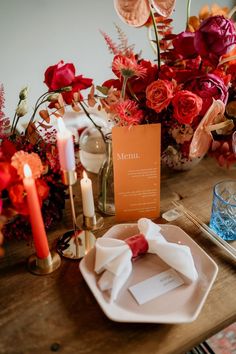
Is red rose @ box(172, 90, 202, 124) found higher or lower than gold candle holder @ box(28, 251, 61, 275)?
higher

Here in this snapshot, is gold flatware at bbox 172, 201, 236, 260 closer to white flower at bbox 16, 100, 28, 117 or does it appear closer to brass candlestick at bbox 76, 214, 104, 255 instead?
brass candlestick at bbox 76, 214, 104, 255

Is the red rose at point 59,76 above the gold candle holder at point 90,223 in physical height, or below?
above

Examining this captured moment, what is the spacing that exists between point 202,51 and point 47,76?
0.36 metres

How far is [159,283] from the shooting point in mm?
643

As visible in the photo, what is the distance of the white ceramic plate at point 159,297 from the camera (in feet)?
1.90

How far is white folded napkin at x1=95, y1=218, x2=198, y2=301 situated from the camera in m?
0.62

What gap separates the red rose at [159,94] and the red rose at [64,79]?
0.15m

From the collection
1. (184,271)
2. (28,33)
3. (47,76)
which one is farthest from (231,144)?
(28,33)

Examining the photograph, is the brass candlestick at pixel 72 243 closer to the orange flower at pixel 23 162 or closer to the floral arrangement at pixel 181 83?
the orange flower at pixel 23 162

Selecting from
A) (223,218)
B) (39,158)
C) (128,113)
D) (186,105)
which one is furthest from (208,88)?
(39,158)

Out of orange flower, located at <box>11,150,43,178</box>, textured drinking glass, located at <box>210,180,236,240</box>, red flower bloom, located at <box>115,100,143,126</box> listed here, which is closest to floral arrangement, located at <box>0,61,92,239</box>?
orange flower, located at <box>11,150,43,178</box>

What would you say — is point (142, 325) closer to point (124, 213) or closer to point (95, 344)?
point (95, 344)

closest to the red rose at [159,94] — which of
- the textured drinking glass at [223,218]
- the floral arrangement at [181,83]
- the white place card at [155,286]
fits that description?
the floral arrangement at [181,83]

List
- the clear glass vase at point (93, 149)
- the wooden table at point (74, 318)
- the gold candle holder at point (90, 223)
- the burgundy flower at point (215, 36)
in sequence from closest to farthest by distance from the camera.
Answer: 1. the wooden table at point (74, 318)
2. the burgundy flower at point (215, 36)
3. the gold candle holder at point (90, 223)
4. the clear glass vase at point (93, 149)
